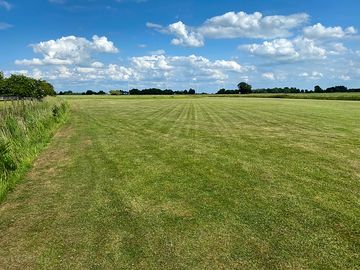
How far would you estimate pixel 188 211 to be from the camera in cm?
776

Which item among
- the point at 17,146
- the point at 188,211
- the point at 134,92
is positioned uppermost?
the point at 17,146

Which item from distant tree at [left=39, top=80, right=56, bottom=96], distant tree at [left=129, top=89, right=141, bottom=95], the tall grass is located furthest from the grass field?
distant tree at [left=129, top=89, right=141, bottom=95]

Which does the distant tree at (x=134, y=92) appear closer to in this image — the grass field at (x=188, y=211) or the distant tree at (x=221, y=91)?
the distant tree at (x=221, y=91)

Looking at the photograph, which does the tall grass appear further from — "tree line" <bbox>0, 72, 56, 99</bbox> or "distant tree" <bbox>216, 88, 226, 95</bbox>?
"distant tree" <bbox>216, 88, 226, 95</bbox>

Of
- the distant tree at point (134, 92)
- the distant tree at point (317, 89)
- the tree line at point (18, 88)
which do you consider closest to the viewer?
the tree line at point (18, 88)

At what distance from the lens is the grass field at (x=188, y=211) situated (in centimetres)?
584

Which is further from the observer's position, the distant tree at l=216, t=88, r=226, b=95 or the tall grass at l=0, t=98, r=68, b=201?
the distant tree at l=216, t=88, r=226, b=95

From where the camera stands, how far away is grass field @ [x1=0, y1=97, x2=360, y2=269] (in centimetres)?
584

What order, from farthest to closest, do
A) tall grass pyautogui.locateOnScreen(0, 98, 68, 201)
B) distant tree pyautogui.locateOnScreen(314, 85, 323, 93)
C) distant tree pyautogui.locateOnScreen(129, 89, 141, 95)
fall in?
distant tree pyautogui.locateOnScreen(129, 89, 141, 95)
distant tree pyautogui.locateOnScreen(314, 85, 323, 93)
tall grass pyautogui.locateOnScreen(0, 98, 68, 201)

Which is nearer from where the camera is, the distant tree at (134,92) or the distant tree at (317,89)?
the distant tree at (317,89)

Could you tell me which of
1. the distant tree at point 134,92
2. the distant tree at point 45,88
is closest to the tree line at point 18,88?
the distant tree at point 45,88

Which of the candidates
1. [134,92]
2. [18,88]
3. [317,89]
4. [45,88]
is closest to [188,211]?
[18,88]

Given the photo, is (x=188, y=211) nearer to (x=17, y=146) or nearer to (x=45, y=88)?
(x=17, y=146)

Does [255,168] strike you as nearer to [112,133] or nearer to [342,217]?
[342,217]
